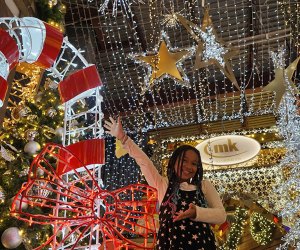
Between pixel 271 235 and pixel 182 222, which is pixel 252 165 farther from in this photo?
pixel 182 222

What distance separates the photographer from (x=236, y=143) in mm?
6797

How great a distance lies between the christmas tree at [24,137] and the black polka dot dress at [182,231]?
7.78ft

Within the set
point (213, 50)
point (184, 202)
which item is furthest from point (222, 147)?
point (184, 202)

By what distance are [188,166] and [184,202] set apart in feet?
0.62

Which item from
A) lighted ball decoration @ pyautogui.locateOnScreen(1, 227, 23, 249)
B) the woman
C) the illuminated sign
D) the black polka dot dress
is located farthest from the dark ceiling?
the black polka dot dress

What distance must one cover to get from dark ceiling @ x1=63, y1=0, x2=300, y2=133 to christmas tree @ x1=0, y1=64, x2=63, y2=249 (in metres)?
1.79

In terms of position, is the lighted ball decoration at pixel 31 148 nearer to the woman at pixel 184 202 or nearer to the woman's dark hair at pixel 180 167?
the woman at pixel 184 202

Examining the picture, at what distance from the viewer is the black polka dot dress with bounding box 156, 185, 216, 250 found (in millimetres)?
1753

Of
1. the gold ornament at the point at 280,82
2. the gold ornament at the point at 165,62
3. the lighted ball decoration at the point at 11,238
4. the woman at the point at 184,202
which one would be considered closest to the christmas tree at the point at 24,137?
the lighted ball decoration at the point at 11,238

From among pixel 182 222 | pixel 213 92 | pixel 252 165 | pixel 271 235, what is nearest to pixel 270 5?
pixel 213 92

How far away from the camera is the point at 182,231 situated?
1.78 metres

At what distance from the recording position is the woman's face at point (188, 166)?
1.97 meters

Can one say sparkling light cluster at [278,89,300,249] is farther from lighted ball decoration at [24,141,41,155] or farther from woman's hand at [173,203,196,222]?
woman's hand at [173,203,196,222]

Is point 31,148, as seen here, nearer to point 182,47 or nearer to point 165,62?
point 165,62
